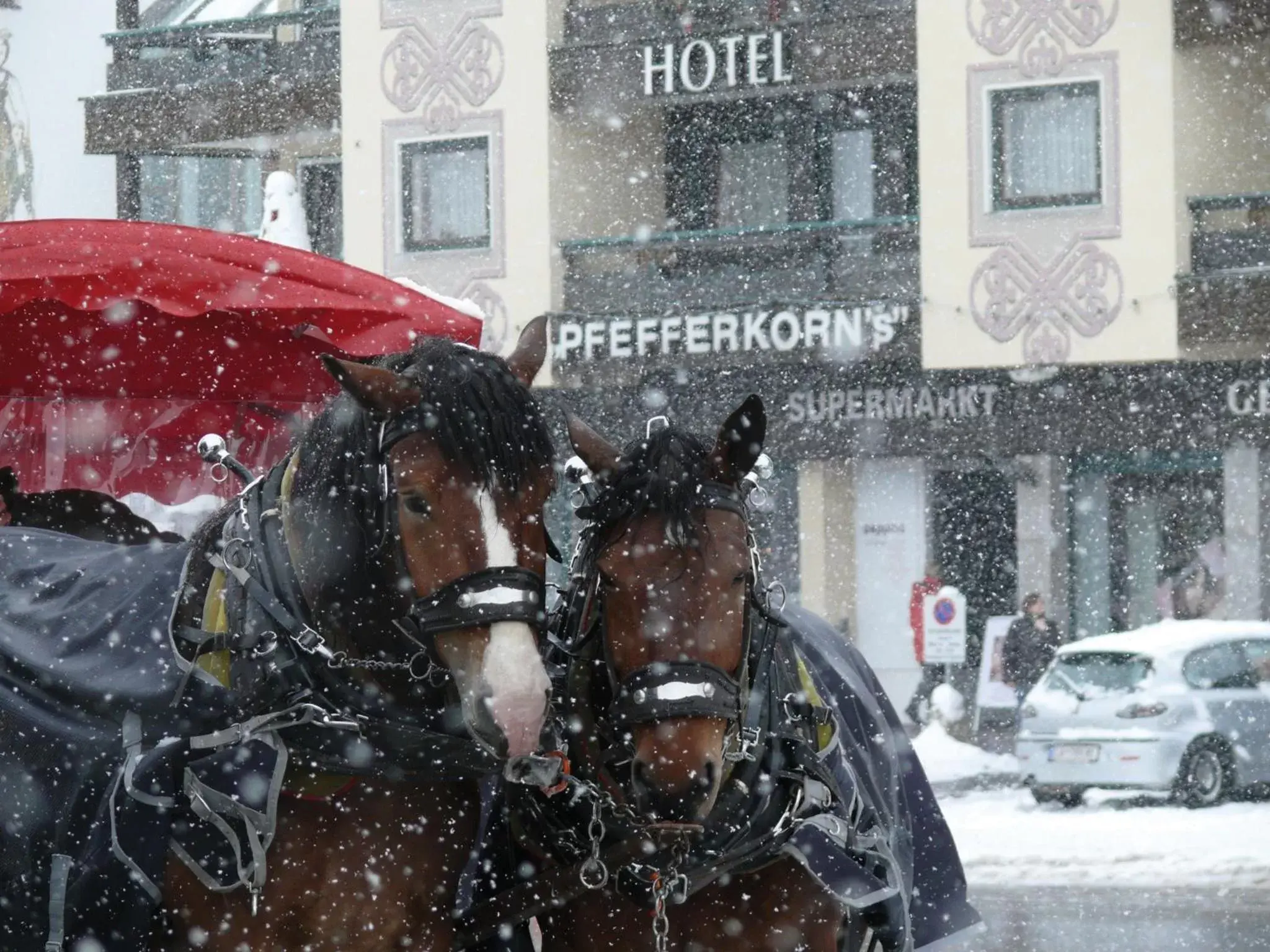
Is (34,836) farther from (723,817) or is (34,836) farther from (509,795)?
(723,817)

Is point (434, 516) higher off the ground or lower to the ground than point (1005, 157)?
lower

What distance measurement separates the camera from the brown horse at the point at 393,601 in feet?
14.1

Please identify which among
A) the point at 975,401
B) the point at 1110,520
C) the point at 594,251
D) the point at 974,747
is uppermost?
the point at 594,251

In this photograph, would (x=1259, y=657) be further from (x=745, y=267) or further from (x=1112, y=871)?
(x=745, y=267)

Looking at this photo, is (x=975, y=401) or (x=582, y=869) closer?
(x=582, y=869)

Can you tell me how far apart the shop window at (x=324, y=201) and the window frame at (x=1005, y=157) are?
8475mm

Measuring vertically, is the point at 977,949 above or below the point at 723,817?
below

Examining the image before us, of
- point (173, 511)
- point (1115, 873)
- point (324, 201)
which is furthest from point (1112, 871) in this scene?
point (324, 201)

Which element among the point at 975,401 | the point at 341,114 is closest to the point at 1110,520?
the point at 975,401

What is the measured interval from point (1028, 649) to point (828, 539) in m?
4.56

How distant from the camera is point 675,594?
4.55 metres

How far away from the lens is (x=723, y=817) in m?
4.74

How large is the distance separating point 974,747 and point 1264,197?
6.33 metres

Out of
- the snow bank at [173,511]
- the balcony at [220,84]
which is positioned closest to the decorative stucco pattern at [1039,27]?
the balcony at [220,84]
